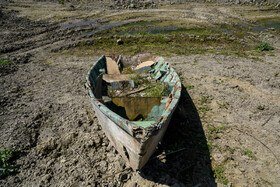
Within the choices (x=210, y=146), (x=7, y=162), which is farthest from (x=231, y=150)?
(x=7, y=162)

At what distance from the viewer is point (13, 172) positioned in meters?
4.32

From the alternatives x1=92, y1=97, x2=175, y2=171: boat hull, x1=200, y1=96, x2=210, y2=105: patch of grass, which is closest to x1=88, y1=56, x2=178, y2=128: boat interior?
x1=92, y1=97, x2=175, y2=171: boat hull

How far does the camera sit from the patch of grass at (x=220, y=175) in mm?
4273

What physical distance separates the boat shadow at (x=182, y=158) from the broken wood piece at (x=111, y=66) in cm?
400

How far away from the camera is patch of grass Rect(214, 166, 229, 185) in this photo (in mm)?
4273

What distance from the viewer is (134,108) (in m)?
5.29

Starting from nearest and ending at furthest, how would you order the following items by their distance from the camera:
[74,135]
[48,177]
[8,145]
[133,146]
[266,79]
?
[133,146] → [48,177] → [8,145] → [74,135] → [266,79]

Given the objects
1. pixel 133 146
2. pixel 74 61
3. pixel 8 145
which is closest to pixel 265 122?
pixel 133 146

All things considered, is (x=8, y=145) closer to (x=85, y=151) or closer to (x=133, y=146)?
(x=85, y=151)

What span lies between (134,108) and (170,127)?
1515mm

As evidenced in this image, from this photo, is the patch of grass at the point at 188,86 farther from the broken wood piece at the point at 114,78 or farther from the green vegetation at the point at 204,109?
the broken wood piece at the point at 114,78

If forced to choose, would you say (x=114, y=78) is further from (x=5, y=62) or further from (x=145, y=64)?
(x=5, y=62)

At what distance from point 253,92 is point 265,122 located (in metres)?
2.11

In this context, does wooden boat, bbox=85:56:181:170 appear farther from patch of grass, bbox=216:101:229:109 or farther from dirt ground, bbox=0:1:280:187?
patch of grass, bbox=216:101:229:109
